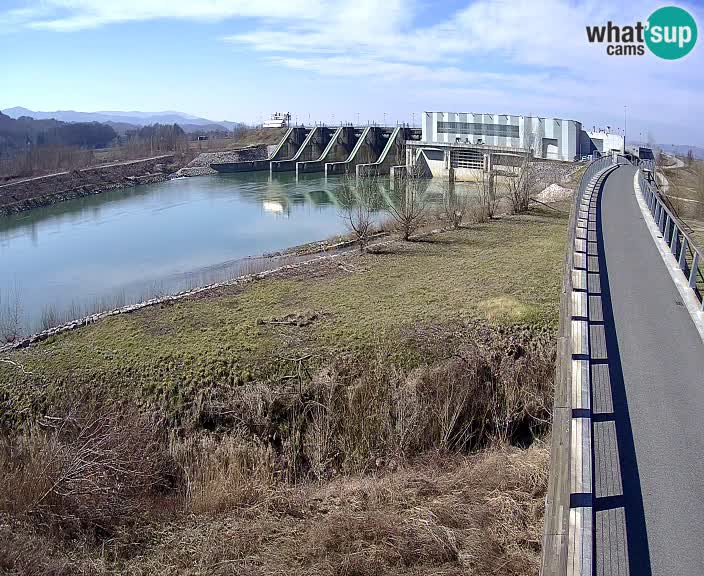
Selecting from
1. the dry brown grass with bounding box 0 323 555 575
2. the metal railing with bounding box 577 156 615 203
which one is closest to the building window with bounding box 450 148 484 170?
the metal railing with bounding box 577 156 615 203

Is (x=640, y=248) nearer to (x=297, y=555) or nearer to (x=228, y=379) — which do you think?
(x=228, y=379)

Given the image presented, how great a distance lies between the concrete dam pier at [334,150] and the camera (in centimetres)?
7106

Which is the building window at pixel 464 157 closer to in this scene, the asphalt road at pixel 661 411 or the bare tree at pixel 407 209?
the bare tree at pixel 407 209

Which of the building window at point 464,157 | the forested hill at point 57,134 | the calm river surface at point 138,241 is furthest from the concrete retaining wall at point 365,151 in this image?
the forested hill at point 57,134

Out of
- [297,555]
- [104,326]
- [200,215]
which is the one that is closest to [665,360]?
[297,555]

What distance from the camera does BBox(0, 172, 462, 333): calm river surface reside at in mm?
21361

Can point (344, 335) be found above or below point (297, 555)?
above

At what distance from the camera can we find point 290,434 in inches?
410

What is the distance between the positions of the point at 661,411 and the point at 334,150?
7283 cm

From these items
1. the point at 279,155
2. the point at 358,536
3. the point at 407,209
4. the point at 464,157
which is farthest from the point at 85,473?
the point at 279,155

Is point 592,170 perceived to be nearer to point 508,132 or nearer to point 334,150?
Answer: point 508,132

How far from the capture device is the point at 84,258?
2788cm

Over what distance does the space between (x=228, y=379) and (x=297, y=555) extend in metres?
5.17

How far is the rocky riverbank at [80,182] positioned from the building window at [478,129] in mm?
29600
